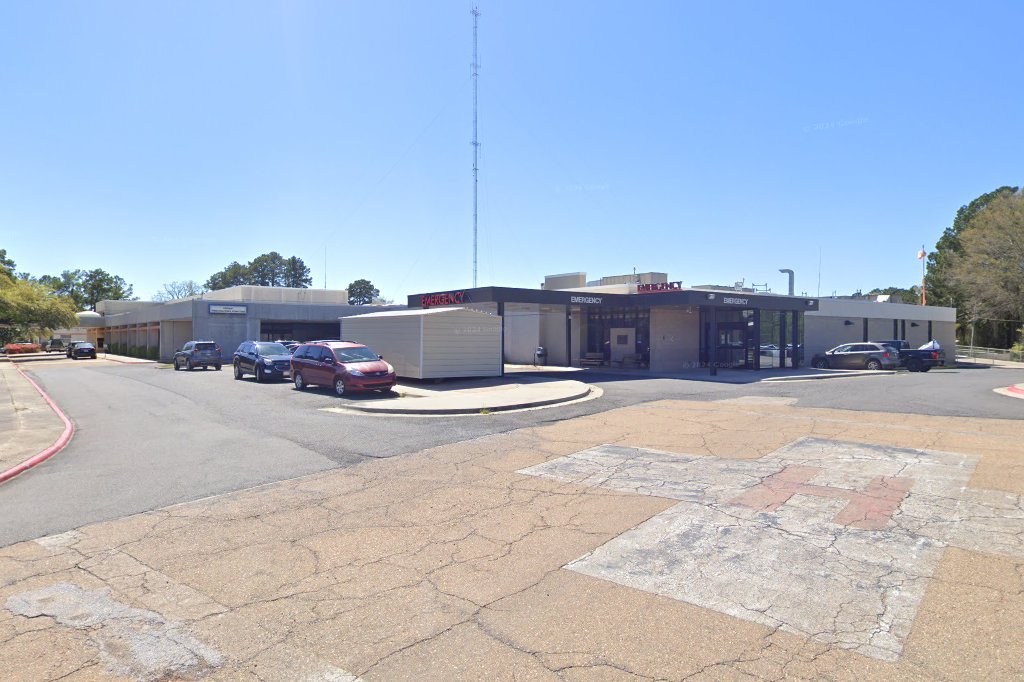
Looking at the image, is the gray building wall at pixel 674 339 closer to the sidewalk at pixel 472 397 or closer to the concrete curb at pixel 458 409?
the sidewalk at pixel 472 397

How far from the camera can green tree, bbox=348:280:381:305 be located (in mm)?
127000

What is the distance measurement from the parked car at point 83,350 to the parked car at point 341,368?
1662 inches

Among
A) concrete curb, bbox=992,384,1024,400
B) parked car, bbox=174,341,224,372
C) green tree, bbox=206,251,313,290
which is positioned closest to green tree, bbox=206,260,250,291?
green tree, bbox=206,251,313,290

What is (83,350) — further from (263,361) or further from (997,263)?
(997,263)

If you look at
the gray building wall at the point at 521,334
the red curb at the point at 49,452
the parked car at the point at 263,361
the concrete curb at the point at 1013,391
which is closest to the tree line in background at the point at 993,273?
the concrete curb at the point at 1013,391

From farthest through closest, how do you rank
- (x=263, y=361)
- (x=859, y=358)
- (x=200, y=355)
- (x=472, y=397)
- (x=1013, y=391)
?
(x=200, y=355), (x=859, y=358), (x=263, y=361), (x=1013, y=391), (x=472, y=397)

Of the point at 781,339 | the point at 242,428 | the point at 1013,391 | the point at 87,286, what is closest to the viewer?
the point at 242,428

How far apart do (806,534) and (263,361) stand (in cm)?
2294

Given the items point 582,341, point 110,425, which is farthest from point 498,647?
point 582,341

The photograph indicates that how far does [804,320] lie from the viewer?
3694 centimetres

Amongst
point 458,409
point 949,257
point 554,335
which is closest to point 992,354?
point 949,257

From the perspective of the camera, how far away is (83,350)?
5400 centimetres

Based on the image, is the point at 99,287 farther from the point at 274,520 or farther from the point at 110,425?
the point at 274,520

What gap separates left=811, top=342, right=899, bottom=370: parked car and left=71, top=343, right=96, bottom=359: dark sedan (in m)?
55.7
